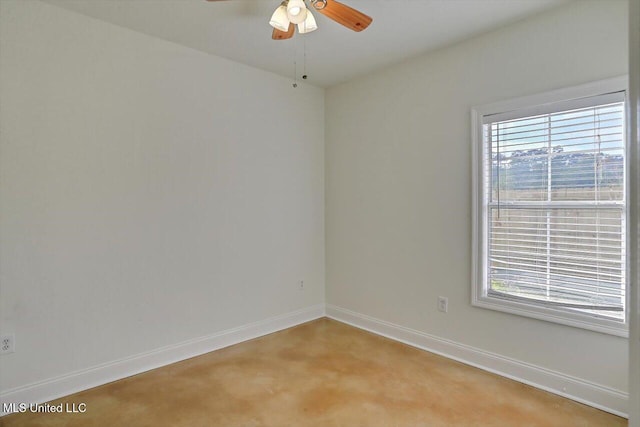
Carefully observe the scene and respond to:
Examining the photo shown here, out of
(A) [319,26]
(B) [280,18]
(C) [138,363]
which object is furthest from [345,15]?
(C) [138,363]

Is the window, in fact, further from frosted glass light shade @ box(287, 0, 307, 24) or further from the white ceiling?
frosted glass light shade @ box(287, 0, 307, 24)

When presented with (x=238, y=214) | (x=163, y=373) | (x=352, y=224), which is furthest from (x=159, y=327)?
(x=352, y=224)

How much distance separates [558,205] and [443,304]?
45.5 inches

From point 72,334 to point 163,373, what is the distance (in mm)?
670

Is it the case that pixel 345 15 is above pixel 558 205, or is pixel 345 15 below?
above

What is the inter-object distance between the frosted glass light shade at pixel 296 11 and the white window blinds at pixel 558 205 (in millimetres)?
1610

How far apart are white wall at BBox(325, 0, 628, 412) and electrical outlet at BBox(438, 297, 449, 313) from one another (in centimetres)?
3

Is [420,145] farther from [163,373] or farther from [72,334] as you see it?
[72,334]

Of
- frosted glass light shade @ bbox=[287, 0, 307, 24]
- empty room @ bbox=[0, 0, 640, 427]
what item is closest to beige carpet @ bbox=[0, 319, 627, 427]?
empty room @ bbox=[0, 0, 640, 427]

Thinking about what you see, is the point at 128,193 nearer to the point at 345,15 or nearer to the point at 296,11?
the point at 296,11

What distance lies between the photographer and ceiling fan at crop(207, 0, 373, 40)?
1796 mm

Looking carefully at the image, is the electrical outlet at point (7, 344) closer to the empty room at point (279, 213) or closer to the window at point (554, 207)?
the empty room at point (279, 213)

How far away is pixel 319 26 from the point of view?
2477 millimetres

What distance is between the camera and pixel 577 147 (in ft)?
7.32
